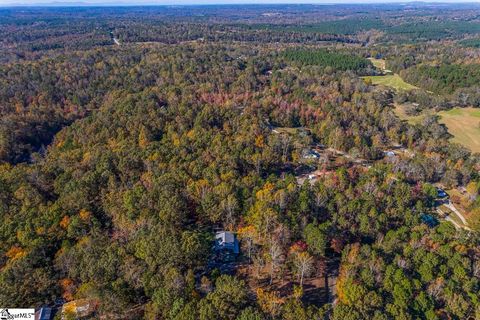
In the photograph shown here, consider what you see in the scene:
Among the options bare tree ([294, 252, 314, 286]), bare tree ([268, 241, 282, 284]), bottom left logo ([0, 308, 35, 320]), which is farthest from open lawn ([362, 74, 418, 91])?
bottom left logo ([0, 308, 35, 320])

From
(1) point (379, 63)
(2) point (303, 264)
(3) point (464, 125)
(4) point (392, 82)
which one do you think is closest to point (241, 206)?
(2) point (303, 264)

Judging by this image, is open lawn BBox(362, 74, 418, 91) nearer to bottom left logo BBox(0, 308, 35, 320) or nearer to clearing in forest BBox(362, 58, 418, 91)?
clearing in forest BBox(362, 58, 418, 91)

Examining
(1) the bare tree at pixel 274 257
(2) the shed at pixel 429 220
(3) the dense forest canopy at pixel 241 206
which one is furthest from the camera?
(2) the shed at pixel 429 220

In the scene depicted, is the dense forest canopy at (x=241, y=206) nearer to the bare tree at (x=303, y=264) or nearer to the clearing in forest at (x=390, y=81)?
the bare tree at (x=303, y=264)

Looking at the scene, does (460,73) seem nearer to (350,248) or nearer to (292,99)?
(292,99)

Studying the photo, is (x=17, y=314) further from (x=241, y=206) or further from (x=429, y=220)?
(x=429, y=220)

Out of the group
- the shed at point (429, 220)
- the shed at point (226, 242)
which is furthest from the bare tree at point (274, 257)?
the shed at point (429, 220)
